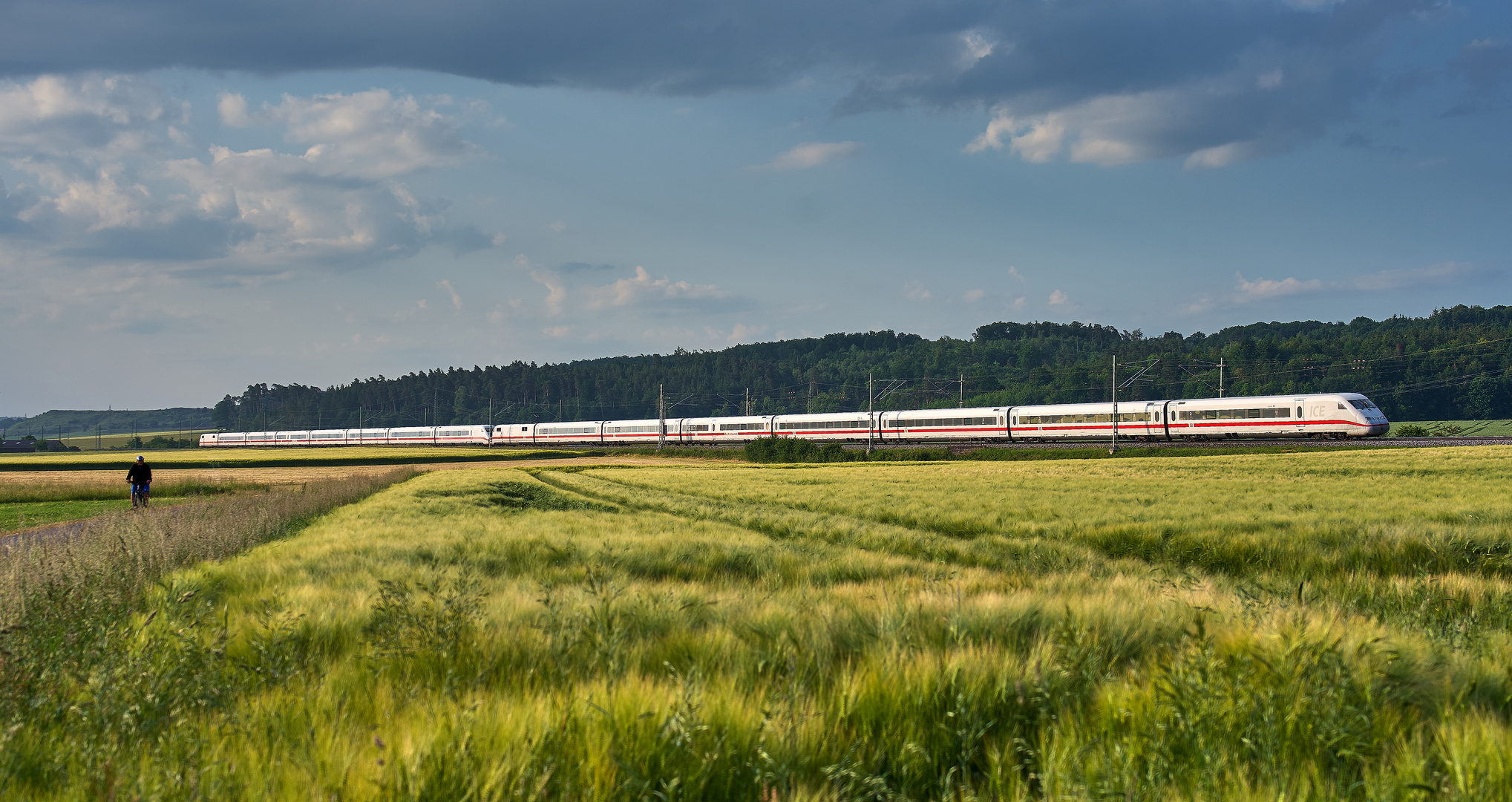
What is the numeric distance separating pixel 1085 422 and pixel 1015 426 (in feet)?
22.6

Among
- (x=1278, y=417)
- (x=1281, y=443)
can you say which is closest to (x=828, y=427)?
(x=1278, y=417)

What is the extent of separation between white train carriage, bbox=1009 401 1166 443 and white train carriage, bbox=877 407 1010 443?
145cm

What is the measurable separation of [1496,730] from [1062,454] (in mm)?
62820

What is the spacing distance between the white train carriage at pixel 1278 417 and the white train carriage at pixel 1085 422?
148 cm

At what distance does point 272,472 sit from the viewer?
226ft

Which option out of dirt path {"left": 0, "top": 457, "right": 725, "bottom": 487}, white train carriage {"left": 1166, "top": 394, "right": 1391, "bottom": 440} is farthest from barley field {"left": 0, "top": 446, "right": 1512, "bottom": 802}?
white train carriage {"left": 1166, "top": 394, "right": 1391, "bottom": 440}

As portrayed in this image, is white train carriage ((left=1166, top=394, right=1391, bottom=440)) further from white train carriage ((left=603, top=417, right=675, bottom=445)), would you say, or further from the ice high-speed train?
white train carriage ((left=603, top=417, right=675, bottom=445))

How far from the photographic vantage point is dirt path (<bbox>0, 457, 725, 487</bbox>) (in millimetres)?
53062

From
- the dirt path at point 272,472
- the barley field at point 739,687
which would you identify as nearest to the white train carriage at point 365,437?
the dirt path at point 272,472

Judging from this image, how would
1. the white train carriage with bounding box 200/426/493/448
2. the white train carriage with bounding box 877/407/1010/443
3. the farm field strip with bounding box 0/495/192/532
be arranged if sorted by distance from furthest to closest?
the white train carriage with bounding box 200/426/493/448 < the white train carriage with bounding box 877/407/1010/443 < the farm field strip with bounding box 0/495/192/532

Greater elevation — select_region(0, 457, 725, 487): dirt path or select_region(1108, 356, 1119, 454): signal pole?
select_region(1108, 356, 1119, 454): signal pole

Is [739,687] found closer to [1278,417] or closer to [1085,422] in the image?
[1278,417]

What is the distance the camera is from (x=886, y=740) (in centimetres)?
327

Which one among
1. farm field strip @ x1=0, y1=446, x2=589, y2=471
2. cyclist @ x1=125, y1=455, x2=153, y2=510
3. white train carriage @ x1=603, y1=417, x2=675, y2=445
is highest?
cyclist @ x1=125, y1=455, x2=153, y2=510
